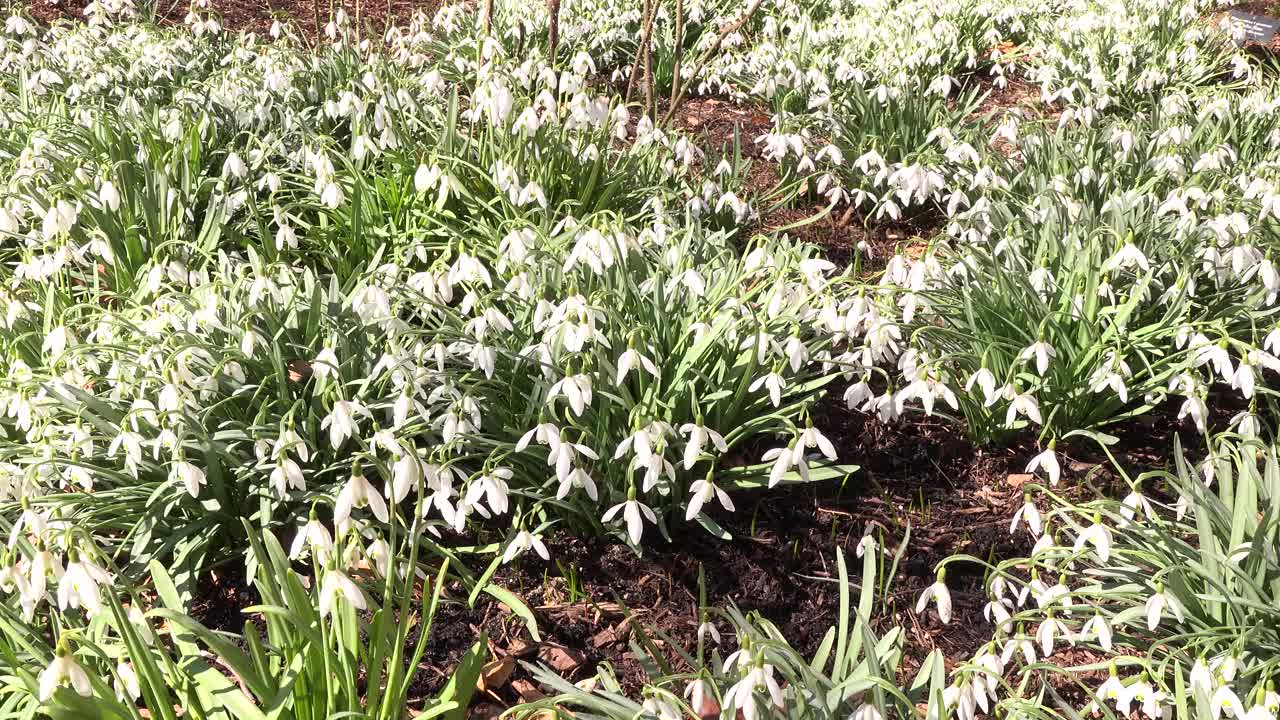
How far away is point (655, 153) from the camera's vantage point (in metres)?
4.21

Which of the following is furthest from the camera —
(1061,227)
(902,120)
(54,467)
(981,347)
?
(902,120)

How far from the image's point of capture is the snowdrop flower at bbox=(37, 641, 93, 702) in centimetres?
153

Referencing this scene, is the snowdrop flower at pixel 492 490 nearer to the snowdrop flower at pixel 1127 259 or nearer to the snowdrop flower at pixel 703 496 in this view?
the snowdrop flower at pixel 703 496

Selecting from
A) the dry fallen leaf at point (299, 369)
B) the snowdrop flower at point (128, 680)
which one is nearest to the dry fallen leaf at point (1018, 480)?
the dry fallen leaf at point (299, 369)

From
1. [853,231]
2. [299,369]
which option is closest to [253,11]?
[853,231]

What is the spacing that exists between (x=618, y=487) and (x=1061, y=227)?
6.10 ft

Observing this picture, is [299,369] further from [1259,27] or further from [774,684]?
[1259,27]

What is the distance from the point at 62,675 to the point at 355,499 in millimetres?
548

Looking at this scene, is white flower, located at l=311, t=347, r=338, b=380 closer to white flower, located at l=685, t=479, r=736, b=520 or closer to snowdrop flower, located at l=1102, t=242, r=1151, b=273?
white flower, located at l=685, t=479, r=736, b=520

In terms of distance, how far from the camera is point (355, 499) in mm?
1939

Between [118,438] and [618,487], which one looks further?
[618,487]

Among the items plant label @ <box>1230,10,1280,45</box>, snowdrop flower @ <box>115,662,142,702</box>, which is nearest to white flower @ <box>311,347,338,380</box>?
snowdrop flower @ <box>115,662,142,702</box>

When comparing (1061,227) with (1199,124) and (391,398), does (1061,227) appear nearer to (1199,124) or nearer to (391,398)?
(1199,124)

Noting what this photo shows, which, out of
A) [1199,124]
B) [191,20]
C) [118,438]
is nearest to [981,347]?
[1199,124]
